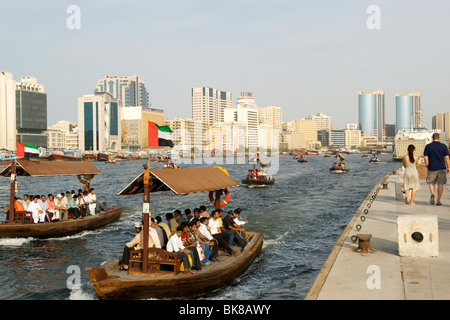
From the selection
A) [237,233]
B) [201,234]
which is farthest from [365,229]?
[201,234]

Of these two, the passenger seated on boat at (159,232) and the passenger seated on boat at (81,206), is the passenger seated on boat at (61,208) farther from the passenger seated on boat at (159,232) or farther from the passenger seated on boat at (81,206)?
the passenger seated on boat at (159,232)

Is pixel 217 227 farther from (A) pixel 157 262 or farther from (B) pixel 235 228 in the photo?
(A) pixel 157 262

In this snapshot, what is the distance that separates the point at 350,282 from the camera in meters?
10.7

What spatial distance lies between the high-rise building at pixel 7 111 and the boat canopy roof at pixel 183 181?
642 feet

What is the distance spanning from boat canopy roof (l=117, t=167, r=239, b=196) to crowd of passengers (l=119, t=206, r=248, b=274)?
1105 mm

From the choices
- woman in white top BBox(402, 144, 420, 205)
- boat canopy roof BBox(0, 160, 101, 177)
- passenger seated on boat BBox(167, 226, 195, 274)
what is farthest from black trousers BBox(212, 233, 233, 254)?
boat canopy roof BBox(0, 160, 101, 177)

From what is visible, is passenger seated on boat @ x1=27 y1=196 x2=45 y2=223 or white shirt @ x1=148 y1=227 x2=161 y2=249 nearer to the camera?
white shirt @ x1=148 y1=227 x2=161 y2=249

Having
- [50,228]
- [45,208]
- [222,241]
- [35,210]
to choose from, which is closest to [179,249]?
[222,241]

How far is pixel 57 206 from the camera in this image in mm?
24500

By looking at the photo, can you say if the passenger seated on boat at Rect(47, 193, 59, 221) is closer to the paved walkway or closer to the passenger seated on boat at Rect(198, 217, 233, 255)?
the passenger seated on boat at Rect(198, 217, 233, 255)

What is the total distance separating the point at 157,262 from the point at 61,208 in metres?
13.9

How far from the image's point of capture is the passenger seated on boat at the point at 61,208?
24.6 metres

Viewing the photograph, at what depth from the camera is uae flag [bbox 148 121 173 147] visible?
13.6 meters
